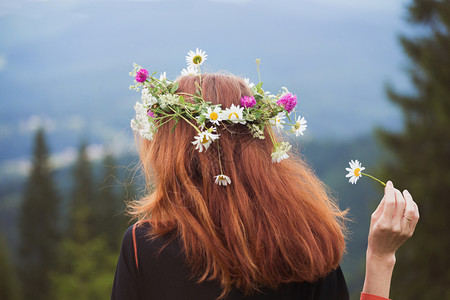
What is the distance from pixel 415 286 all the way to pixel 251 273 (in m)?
17.1

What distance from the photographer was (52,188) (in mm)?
23375

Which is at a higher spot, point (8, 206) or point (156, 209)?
point (8, 206)

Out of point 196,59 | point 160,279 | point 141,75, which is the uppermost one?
point 196,59

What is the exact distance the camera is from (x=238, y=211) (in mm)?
1532

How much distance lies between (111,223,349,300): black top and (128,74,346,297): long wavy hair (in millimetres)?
32

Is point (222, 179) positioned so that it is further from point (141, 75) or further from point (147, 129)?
point (141, 75)

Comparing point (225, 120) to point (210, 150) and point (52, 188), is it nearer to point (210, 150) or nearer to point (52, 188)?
point (210, 150)

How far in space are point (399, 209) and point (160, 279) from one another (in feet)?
2.60

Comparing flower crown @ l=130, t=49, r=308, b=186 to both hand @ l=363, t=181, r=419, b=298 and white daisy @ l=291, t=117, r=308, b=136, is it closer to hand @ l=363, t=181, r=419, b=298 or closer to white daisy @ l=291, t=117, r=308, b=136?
white daisy @ l=291, t=117, r=308, b=136

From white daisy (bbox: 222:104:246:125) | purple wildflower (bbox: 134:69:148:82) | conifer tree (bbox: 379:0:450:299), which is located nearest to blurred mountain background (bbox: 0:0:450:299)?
conifer tree (bbox: 379:0:450:299)

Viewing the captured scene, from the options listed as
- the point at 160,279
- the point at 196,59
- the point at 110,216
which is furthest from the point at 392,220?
the point at 110,216

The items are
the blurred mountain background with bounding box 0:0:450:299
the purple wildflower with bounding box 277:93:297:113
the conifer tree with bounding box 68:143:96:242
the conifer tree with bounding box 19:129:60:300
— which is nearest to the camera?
the purple wildflower with bounding box 277:93:297:113

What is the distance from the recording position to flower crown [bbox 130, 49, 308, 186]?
1.59 m

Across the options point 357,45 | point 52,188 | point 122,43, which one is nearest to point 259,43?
point 357,45
